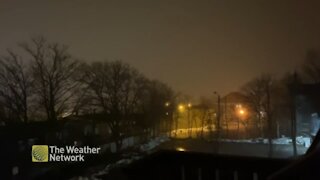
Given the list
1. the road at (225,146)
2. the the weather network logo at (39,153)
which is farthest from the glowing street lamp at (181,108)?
the the weather network logo at (39,153)

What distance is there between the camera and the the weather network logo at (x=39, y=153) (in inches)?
198

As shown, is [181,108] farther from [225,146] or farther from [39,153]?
[39,153]

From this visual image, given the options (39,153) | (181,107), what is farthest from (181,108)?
(39,153)

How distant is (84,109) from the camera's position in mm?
5531

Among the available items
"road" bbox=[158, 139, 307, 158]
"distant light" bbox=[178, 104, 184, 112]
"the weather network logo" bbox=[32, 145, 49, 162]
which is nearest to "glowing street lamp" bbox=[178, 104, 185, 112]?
"distant light" bbox=[178, 104, 184, 112]

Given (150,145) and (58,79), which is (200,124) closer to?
(150,145)

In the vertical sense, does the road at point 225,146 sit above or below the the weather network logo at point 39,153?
above

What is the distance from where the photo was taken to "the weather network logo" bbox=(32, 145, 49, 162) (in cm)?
503

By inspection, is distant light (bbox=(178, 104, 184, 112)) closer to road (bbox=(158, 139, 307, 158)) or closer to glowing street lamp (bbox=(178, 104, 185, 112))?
glowing street lamp (bbox=(178, 104, 185, 112))

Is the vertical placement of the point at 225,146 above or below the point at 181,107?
below

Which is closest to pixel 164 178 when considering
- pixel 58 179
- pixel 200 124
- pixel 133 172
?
pixel 133 172

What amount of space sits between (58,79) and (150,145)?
2192mm

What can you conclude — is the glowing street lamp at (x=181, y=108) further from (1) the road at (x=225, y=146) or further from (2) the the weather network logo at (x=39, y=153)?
(2) the the weather network logo at (x=39, y=153)

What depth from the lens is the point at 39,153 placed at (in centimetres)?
505
